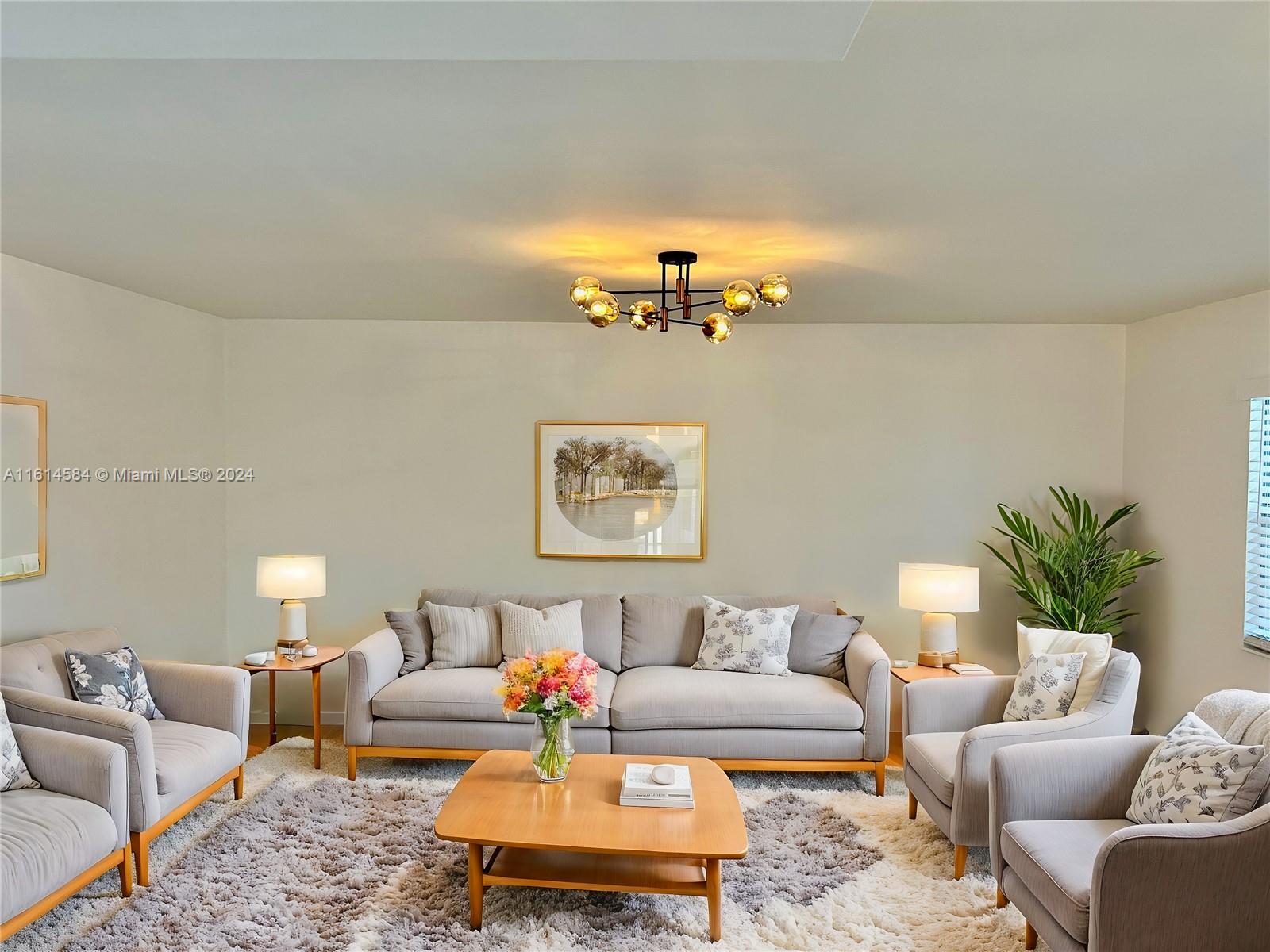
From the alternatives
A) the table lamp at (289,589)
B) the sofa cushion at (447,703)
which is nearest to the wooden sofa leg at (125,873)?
the sofa cushion at (447,703)

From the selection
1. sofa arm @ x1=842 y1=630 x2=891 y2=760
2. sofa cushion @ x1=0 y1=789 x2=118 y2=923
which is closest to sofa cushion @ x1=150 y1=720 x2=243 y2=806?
sofa cushion @ x1=0 y1=789 x2=118 y2=923

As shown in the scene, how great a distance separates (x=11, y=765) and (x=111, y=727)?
32cm

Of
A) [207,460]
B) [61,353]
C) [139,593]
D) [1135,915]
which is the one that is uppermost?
[61,353]

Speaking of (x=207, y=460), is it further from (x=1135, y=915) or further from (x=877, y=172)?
(x=1135, y=915)

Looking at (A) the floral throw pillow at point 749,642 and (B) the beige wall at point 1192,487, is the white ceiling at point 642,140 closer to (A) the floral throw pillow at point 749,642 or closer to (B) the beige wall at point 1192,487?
(B) the beige wall at point 1192,487

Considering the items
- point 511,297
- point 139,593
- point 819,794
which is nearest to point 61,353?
point 139,593

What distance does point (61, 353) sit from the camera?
412 cm

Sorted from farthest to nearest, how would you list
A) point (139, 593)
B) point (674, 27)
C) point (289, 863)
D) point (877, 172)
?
point (139, 593)
point (289, 863)
point (877, 172)
point (674, 27)

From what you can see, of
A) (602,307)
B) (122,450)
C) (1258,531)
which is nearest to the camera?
(602,307)

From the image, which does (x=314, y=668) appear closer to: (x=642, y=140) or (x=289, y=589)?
(x=289, y=589)

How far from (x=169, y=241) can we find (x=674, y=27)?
2.87 meters

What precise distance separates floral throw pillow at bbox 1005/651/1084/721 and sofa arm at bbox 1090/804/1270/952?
4.14 ft

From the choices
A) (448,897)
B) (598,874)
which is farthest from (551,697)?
(448,897)

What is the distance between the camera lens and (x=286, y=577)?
4.83 meters
